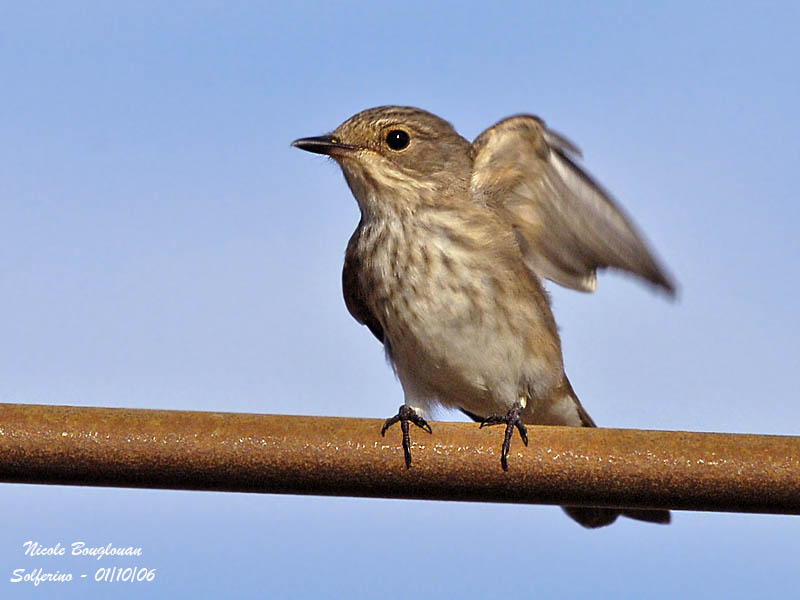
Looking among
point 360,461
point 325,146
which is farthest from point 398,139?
point 360,461

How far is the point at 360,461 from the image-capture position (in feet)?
12.3

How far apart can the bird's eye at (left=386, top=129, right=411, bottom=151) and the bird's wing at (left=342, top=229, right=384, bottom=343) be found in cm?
59

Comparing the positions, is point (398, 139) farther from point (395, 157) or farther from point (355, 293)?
point (355, 293)

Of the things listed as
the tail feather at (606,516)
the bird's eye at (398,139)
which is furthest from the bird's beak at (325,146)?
the tail feather at (606,516)

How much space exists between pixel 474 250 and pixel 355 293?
93cm

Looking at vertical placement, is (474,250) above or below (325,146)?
below

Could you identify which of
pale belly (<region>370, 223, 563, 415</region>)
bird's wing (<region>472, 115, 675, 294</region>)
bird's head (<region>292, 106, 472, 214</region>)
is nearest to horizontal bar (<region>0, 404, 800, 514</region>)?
pale belly (<region>370, 223, 563, 415</region>)

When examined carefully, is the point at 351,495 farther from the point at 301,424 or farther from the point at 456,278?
the point at 456,278

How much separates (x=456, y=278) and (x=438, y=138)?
Answer: 1150mm

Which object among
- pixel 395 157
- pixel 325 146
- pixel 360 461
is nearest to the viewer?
pixel 360 461

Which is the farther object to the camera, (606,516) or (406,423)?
(606,516)

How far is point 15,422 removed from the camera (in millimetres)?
3607

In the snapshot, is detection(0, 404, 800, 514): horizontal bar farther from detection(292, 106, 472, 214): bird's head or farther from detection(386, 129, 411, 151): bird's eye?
detection(386, 129, 411, 151): bird's eye

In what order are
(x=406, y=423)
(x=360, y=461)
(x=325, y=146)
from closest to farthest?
(x=360, y=461)
(x=406, y=423)
(x=325, y=146)
